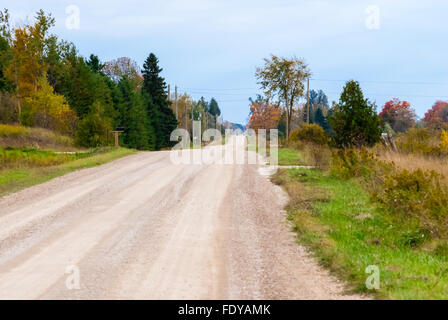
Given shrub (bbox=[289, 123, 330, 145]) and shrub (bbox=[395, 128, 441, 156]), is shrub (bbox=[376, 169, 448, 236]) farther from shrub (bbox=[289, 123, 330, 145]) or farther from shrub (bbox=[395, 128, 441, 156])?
shrub (bbox=[289, 123, 330, 145])

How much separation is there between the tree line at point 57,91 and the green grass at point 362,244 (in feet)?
112

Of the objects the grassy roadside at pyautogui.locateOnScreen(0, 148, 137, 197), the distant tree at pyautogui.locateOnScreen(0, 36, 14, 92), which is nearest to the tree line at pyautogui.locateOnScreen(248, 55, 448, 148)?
the grassy roadside at pyautogui.locateOnScreen(0, 148, 137, 197)

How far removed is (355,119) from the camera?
2172 centimetres

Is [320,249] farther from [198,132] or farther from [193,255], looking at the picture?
[198,132]

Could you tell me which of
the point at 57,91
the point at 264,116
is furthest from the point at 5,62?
the point at 264,116

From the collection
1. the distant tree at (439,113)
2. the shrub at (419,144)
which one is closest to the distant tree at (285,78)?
the shrub at (419,144)

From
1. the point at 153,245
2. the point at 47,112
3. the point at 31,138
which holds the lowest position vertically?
the point at 153,245

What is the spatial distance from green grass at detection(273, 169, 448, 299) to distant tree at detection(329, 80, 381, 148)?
279 inches

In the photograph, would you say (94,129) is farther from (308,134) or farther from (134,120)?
(134,120)

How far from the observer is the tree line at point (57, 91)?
48250 mm

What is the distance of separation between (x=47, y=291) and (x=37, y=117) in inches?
1781

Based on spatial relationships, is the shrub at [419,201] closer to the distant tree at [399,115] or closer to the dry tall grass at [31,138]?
the dry tall grass at [31,138]

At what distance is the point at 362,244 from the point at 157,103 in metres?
63.8
